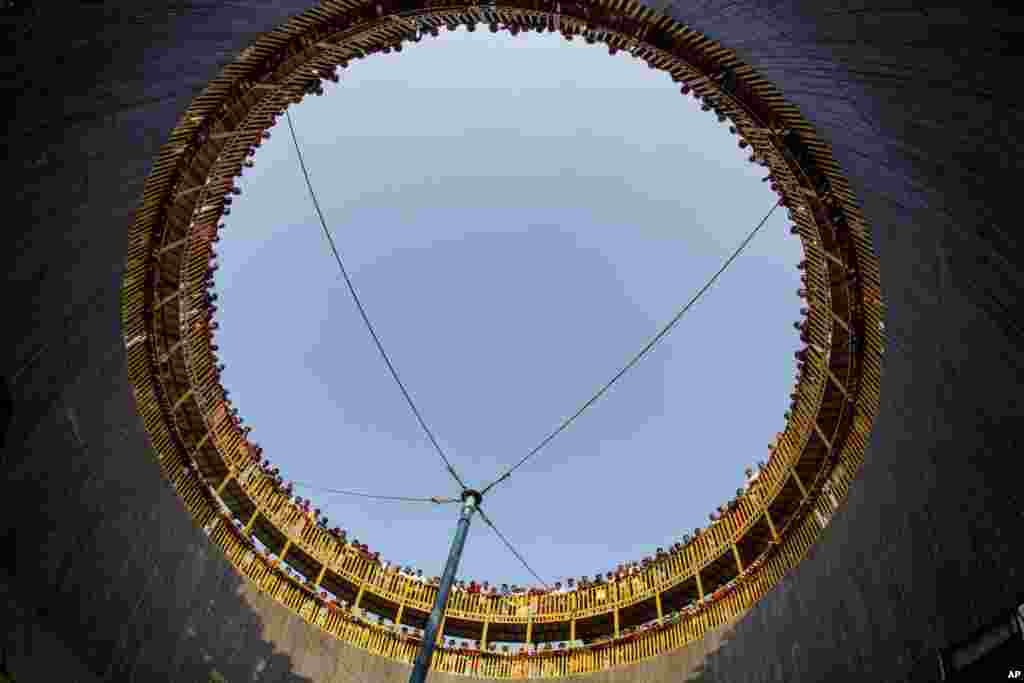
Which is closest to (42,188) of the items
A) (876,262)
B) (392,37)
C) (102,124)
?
(102,124)

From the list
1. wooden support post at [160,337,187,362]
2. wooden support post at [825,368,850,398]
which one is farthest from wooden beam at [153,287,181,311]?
wooden support post at [825,368,850,398]

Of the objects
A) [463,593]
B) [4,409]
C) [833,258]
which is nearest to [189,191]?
[4,409]

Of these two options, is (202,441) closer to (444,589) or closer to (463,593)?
(463,593)

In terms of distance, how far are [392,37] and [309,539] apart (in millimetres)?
9050

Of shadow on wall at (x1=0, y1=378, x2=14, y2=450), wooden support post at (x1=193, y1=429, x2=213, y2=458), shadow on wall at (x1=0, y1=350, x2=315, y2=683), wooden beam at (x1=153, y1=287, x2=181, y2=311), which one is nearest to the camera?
shadow on wall at (x1=0, y1=378, x2=14, y2=450)

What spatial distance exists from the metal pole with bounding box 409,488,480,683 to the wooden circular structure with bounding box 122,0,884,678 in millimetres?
5469

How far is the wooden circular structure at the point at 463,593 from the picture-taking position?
912 cm

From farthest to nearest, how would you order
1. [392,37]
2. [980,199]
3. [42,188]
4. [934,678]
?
1. [392,37]
2. [934,678]
3. [42,188]
4. [980,199]

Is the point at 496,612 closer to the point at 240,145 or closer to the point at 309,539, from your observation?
the point at 309,539

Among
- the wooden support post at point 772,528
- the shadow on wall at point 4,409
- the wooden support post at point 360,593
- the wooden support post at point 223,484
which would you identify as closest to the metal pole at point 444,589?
the shadow on wall at point 4,409

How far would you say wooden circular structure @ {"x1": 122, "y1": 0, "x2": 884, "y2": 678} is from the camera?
9.12 meters

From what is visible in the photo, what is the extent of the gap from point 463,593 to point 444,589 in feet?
24.1

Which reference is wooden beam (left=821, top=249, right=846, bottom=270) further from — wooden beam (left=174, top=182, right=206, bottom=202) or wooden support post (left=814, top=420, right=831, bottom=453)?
wooden beam (left=174, top=182, right=206, bottom=202)

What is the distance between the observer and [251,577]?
12023mm
